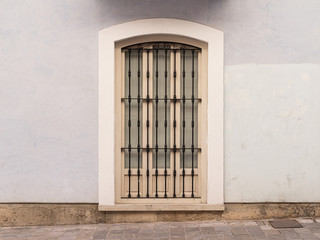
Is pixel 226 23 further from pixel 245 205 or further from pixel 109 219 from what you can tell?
pixel 109 219

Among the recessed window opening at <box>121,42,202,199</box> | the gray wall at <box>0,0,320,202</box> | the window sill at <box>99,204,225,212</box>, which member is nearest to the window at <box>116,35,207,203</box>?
the recessed window opening at <box>121,42,202,199</box>

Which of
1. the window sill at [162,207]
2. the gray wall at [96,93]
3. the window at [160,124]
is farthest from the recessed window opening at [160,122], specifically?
the gray wall at [96,93]

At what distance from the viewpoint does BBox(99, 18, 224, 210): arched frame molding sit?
5.75m

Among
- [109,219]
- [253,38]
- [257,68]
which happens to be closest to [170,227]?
[109,219]

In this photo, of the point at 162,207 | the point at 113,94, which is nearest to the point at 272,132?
the point at 162,207

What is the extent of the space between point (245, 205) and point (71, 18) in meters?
4.06

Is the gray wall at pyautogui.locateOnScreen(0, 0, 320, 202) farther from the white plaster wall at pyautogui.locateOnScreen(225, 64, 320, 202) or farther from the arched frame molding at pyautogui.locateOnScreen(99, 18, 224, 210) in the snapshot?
the arched frame molding at pyautogui.locateOnScreen(99, 18, 224, 210)

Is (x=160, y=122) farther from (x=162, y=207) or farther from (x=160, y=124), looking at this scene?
(x=162, y=207)

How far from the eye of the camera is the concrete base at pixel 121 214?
5.81 m

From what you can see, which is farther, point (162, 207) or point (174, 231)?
point (162, 207)

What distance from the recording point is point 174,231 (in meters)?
5.44

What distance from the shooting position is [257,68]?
5801mm

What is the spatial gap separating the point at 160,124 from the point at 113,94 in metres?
0.92

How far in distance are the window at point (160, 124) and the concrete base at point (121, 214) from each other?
269mm
